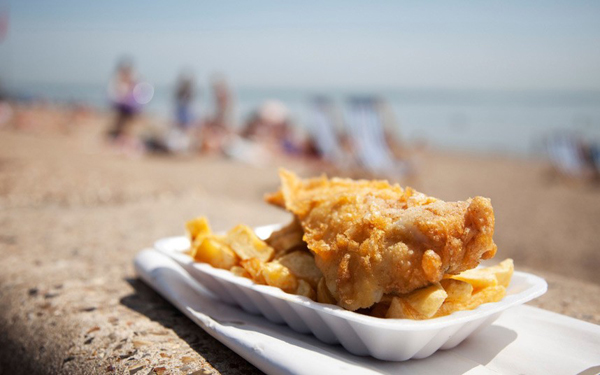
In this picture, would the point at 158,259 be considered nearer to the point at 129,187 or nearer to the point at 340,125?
the point at 129,187

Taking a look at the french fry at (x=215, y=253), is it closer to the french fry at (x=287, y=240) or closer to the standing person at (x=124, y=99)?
the french fry at (x=287, y=240)

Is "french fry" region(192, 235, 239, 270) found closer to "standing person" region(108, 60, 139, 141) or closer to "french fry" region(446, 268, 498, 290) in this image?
"french fry" region(446, 268, 498, 290)

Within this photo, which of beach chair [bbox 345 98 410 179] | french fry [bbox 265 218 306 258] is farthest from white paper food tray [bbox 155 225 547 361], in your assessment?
beach chair [bbox 345 98 410 179]

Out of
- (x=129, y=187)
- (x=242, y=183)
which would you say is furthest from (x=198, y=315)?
(x=242, y=183)

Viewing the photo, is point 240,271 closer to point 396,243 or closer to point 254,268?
point 254,268

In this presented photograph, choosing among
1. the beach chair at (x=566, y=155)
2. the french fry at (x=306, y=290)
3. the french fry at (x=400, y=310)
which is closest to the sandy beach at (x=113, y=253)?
the french fry at (x=306, y=290)
